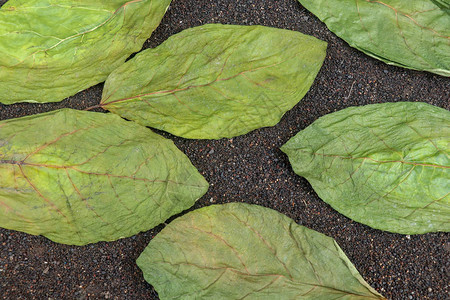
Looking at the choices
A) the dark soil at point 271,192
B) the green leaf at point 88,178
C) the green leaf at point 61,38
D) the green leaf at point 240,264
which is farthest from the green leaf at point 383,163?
the green leaf at point 61,38

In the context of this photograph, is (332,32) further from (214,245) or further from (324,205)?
(214,245)

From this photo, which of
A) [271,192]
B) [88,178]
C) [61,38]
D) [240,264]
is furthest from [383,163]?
[61,38]

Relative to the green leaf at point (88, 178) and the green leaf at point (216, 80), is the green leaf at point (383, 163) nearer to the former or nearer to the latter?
the green leaf at point (216, 80)

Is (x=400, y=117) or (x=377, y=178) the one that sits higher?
(x=400, y=117)

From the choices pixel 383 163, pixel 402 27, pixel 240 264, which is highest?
pixel 402 27

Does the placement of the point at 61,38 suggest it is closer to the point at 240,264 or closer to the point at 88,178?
the point at 88,178

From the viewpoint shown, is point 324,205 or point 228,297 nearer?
point 228,297

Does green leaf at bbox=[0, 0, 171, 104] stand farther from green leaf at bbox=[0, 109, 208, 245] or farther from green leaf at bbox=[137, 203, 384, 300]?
green leaf at bbox=[137, 203, 384, 300]

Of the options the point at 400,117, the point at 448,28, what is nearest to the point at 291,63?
the point at 400,117
